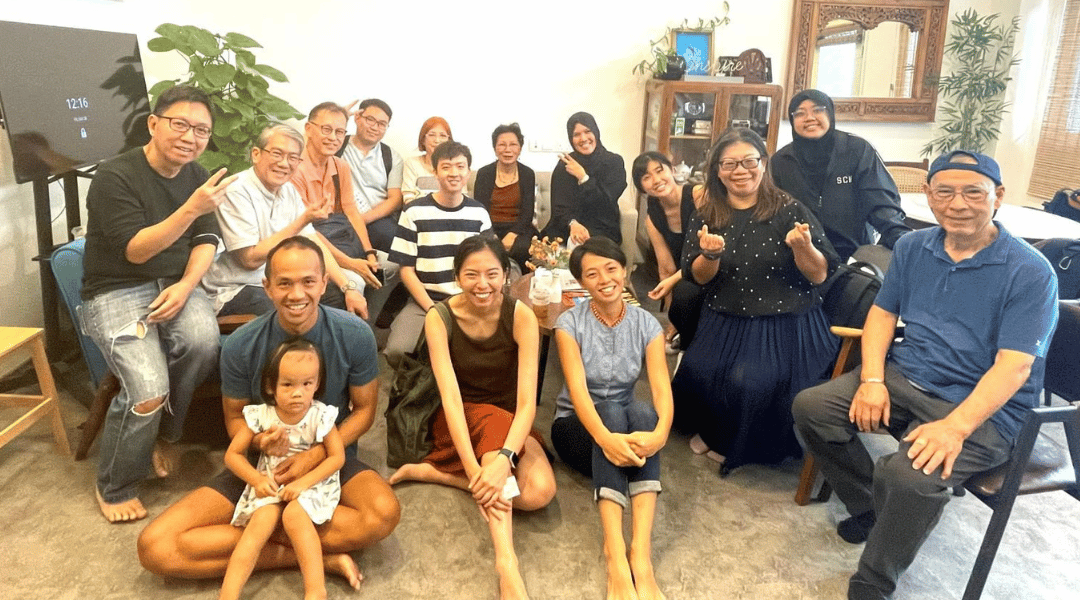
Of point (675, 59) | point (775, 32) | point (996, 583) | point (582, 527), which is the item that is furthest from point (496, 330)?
point (775, 32)

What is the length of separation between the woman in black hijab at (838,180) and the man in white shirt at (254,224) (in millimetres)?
2006

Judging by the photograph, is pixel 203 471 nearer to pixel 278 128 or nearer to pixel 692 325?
pixel 278 128

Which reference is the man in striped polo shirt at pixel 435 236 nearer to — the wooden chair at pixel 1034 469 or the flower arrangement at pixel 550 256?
the flower arrangement at pixel 550 256

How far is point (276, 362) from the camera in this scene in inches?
77.6

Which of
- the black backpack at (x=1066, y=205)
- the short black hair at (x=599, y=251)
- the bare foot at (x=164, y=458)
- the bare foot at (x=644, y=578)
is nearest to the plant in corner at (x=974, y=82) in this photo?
the black backpack at (x=1066, y=205)

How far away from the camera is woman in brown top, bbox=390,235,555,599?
85.0 inches

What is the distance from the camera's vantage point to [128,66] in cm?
346

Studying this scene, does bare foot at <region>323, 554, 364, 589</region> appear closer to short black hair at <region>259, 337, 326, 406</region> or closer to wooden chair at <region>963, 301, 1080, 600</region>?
short black hair at <region>259, 337, 326, 406</region>

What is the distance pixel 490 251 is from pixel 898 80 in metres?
3.97

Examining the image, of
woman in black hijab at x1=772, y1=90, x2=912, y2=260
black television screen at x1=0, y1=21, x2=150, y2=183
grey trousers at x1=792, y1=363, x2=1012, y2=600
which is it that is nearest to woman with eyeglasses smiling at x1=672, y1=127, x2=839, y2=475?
grey trousers at x1=792, y1=363, x2=1012, y2=600

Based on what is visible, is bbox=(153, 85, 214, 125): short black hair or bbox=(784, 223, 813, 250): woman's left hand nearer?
bbox=(153, 85, 214, 125): short black hair

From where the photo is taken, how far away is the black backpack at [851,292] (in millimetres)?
2654

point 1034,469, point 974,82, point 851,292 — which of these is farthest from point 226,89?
point 974,82

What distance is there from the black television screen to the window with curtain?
212 inches
